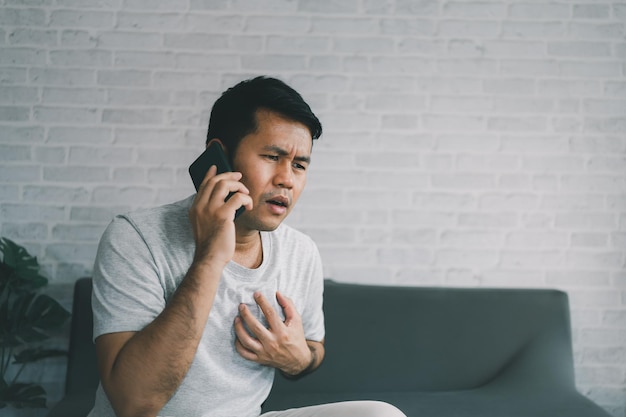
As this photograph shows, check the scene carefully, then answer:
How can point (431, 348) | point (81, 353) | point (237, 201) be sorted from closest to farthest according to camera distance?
point (237, 201) < point (81, 353) < point (431, 348)

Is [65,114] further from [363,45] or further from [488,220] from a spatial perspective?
[488,220]

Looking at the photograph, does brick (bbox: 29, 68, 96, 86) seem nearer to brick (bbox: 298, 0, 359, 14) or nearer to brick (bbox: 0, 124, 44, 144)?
brick (bbox: 0, 124, 44, 144)

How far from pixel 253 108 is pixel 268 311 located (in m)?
0.50

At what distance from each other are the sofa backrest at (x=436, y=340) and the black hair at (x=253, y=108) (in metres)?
0.85

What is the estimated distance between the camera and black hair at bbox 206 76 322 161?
128cm

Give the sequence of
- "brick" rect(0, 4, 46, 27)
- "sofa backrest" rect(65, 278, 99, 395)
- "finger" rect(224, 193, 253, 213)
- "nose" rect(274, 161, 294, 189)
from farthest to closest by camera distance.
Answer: "brick" rect(0, 4, 46, 27), "sofa backrest" rect(65, 278, 99, 395), "nose" rect(274, 161, 294, 189), "finger" rect(224, 193, 253, 213)

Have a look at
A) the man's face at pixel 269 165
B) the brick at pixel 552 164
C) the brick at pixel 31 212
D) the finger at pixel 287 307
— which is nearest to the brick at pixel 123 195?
the brick at pixel 31 212

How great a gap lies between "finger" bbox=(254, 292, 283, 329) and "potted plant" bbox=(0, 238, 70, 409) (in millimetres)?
1041

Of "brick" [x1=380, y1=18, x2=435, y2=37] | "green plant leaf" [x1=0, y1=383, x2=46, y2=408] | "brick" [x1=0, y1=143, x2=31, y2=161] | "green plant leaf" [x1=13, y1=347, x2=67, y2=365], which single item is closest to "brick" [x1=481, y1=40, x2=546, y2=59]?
"brick" [x1=380, y1=18, x2=435, y2=37]

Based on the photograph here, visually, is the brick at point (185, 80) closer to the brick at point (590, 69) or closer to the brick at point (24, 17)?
the brick at point (24, 17)

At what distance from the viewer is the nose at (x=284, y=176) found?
124cm

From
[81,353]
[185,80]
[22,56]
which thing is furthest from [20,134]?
[81,353]

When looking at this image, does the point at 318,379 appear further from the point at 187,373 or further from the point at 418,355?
the point at 187,373

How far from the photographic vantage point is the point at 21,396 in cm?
188
